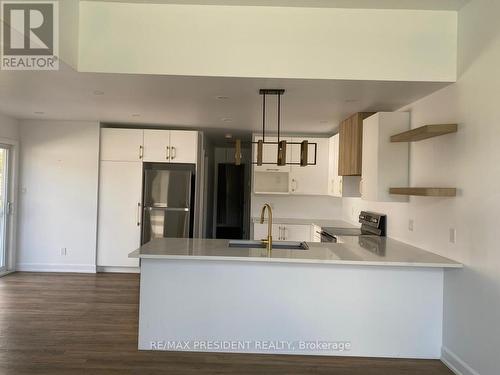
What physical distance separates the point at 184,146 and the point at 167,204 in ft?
2.99

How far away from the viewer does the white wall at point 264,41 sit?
9.49 feet

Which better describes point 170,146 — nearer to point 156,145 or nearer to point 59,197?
point 156,145

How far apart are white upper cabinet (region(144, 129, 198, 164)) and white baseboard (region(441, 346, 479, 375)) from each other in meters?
3.98

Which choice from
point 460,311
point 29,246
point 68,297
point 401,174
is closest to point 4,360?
point 68,297

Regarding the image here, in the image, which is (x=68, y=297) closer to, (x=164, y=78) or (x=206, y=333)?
(x=206, y=333)

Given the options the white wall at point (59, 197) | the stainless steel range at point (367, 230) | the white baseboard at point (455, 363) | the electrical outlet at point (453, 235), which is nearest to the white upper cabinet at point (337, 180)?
the stainless steel range at point (367, 230)

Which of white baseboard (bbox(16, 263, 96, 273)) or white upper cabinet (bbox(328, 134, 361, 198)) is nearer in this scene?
white upper cabinet (bbox(328, 134, 361, 198))

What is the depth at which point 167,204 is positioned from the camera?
219 inches

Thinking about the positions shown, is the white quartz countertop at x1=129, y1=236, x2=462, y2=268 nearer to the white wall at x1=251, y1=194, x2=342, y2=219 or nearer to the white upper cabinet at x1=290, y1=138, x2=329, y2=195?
the white upper cabinet at x1=290, y1=138, x2=329, y2=195

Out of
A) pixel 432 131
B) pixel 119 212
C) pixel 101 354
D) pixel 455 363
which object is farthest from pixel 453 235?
pixel 119 212

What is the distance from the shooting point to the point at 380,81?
295 centimetres

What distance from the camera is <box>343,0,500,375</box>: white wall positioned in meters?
2.41

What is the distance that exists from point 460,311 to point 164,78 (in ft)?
9.56

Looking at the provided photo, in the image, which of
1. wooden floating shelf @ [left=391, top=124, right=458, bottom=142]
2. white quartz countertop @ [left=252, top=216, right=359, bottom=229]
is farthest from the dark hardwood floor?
white quartz countertop @ [left=252, top=216, right=359, bottom=229]
